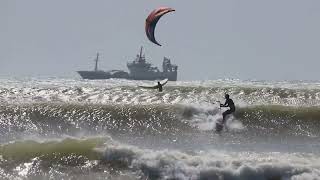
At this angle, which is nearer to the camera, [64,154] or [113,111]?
[64,154]

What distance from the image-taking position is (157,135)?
63.4ft

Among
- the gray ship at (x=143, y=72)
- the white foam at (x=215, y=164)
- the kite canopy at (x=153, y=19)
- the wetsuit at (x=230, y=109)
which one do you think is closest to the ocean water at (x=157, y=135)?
the white foam at (x=215, y=164)

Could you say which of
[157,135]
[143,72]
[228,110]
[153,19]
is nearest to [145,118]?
[157,135]

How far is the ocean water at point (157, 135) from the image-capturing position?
1274 centimetres

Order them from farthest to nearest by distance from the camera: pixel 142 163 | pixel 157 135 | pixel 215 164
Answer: pixel 157 135 → pixel 142 163 → pixel 215 164

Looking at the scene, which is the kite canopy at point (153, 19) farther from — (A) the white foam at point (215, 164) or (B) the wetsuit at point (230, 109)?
(A) the white foam at point (215, 164)

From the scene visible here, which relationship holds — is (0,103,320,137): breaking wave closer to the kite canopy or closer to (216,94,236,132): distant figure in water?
(216,94,236,132): distant figure in water

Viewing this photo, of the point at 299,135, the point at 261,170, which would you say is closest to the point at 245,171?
the point at 261,170

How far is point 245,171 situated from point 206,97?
17539 mm

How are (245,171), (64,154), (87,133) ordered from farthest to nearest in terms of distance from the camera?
1. (87,133)
2. (64,154)
3. (245,171)

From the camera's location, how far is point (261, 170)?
40.4ft

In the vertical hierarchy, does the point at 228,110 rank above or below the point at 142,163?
above

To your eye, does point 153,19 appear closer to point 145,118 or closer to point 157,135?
point 145,118

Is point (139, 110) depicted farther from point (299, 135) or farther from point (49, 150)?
point (49, 150)
